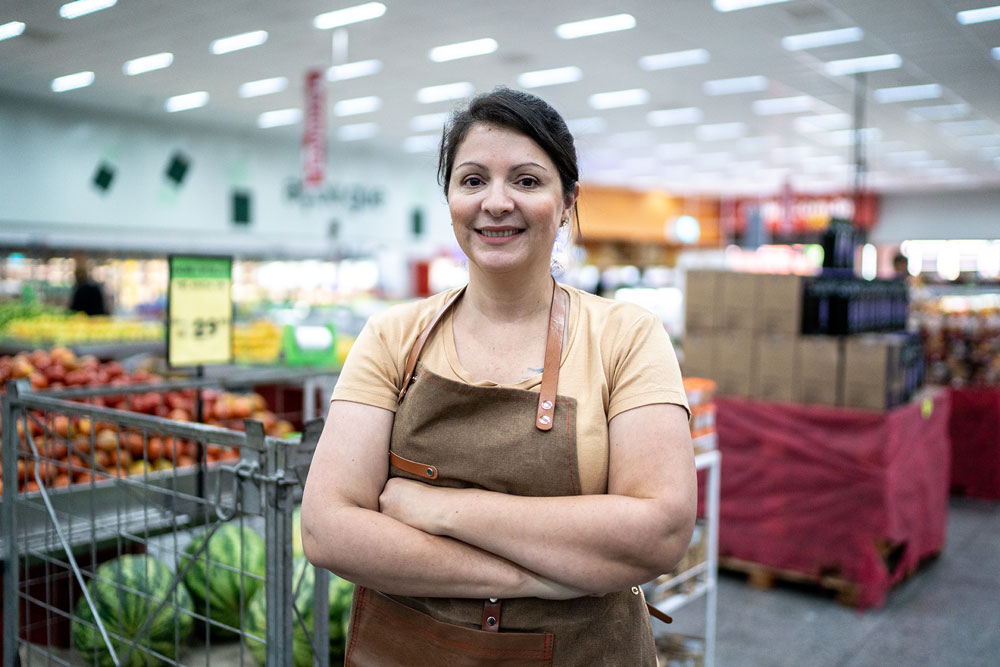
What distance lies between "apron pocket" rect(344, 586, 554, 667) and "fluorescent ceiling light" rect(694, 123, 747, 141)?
A: 1113cm

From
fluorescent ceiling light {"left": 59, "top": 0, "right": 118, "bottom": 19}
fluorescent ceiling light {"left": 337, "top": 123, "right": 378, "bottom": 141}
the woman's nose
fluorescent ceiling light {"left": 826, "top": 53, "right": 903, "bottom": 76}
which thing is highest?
fluorescent ceiling light {"left": 337, "top": 123, "right": 378, "bottom": 141}

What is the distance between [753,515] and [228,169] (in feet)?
33.0

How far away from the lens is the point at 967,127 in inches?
436

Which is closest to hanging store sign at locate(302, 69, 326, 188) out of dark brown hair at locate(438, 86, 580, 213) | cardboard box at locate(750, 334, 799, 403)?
cardboard box at locate(750, 334, 799, 403)

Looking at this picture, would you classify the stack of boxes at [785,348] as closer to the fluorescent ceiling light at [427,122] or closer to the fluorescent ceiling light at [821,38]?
the fluorescent ceiling light at [821,38]

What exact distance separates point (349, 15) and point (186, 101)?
4.34m

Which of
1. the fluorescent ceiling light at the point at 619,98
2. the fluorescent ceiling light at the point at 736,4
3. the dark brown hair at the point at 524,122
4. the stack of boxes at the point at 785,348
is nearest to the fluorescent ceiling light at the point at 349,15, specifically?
the fluorescent ceiling light at the point at 736,4

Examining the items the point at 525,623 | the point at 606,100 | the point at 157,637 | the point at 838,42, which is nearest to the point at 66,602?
the point at 157,637

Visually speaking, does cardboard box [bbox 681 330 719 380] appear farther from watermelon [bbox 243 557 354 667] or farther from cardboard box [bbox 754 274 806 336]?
watermelon [bbox 243 557 354 667]

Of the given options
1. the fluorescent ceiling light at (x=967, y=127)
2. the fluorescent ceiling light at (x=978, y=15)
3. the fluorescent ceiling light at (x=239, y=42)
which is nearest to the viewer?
the fluorescent ceiling light at (x=978, y=15)

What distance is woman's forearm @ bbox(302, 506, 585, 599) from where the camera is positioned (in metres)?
1.12

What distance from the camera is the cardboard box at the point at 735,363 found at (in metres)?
4.70

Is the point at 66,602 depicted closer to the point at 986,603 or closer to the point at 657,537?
the point at 657,537

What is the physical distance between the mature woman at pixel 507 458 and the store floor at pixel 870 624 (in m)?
2.92
